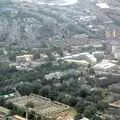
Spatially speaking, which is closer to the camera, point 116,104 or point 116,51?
point 116,104

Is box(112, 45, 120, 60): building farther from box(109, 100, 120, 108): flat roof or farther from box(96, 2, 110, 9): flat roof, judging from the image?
box(109, 100, 120, 108): flat roof

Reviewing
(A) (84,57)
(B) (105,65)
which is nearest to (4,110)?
(B) (105,65)

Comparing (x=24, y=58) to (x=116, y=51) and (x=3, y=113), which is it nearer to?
(x=116, y=51)

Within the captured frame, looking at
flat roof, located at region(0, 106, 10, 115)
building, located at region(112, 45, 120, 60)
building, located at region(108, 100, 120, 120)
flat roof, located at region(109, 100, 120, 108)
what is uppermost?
building, located at region(112, 45, 120, 60)

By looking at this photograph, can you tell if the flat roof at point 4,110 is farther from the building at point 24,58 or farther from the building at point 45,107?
the building at point 24,58

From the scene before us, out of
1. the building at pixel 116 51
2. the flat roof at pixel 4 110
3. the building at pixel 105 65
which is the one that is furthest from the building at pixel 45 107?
the building at pixel 116 51

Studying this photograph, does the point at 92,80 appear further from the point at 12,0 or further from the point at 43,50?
the point at 12,0

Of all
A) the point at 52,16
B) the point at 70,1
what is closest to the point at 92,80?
the point at 52,16

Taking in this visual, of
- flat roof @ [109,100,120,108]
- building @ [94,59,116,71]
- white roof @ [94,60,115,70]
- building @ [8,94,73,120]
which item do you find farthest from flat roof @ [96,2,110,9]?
flat roof @ [109,100,120,108]
